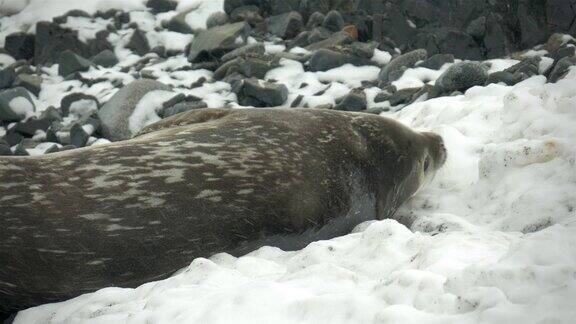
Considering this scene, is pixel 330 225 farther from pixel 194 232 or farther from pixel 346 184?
pixel 194 232

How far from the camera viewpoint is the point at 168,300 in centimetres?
227

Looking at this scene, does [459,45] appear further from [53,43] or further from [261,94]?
[53,43]

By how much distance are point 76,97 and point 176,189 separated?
186 inches

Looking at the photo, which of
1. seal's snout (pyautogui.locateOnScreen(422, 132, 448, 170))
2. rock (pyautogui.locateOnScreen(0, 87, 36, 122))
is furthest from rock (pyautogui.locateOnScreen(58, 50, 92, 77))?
seal's snout (pyautogui.locateOnScreen(422, 132, 448, 170))

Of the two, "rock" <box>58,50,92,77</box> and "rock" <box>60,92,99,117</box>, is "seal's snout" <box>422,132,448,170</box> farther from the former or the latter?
"rock" <box>58,50,92,77</box>

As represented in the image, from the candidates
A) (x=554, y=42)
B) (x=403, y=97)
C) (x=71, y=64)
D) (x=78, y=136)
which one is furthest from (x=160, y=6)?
(x=554, y=42)

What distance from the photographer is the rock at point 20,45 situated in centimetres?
961

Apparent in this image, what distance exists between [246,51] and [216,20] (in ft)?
4.63

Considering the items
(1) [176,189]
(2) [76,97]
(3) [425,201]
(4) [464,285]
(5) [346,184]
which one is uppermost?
(4) [464,285]

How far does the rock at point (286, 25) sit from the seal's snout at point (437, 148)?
4603 millimetres

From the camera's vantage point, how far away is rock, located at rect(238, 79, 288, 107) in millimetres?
6684

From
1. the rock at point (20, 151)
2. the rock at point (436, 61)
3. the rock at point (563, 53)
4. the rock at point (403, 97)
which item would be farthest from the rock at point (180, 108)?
the rock at point (563, 53)

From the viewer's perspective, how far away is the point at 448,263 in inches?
89.6

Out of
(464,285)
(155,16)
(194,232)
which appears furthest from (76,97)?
(464,285)
